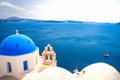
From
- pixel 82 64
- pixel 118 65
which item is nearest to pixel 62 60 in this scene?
pixel 82 64

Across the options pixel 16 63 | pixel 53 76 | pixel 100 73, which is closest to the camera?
pixel 53 76

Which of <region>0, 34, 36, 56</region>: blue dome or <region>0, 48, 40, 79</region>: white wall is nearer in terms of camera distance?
<region>0, 48, 40, 79</region>: white wall

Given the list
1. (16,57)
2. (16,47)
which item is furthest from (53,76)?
(16,47)

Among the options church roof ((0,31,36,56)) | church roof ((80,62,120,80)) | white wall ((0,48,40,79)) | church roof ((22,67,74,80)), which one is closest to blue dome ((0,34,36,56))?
church roof ((0,31,36,56))

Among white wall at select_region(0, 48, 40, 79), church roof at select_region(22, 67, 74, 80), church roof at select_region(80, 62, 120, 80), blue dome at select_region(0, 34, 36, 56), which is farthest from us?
blue dome at select_region(0, 34, 36, 56)

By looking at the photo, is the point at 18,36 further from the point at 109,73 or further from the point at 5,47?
the point at 109,73

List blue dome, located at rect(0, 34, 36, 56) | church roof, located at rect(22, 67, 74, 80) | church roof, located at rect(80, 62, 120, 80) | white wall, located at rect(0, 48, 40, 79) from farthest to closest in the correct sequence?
blue dome, located at rect(0, 34, 36, 56)
white wall, located at rect(0, 48, 40, 79)
church roof, located at rect(80, 62, 120, 80)
church roof, located at rect(22, 67, 74, 80)

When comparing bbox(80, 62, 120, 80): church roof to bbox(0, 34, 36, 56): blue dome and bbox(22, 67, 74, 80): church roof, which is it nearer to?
bbox(22, 67, 74, 80): church roof

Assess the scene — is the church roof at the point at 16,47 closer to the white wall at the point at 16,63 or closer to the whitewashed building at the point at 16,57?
the whitewashed building at the point at 16,57

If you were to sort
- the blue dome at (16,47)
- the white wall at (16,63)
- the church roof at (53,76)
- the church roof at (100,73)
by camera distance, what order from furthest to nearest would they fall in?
the blue dome at (16,47) < the white wall at (16,63) < the church roof at (100,73) < the church roof at (53,76)

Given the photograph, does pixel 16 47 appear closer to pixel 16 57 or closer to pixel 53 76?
pixel 16 57

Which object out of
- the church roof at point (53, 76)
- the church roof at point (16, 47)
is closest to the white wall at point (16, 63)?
the church roof at point (16, 47)

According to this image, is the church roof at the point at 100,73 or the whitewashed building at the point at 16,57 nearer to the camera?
the church roof at the point at 100,73

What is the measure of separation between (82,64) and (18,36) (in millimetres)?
25632
